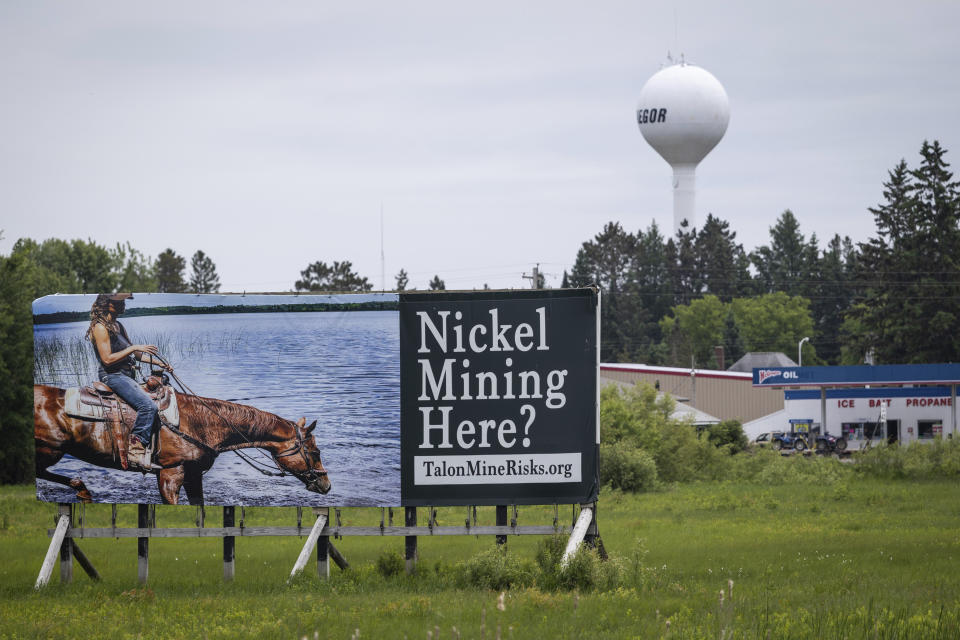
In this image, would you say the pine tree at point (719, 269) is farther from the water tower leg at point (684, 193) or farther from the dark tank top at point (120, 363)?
the dark tank top at point (120, 363)

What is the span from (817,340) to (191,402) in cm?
11852

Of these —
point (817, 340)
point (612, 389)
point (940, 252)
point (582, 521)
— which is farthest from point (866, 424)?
point (817, 340)

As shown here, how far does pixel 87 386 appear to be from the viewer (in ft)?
60.6

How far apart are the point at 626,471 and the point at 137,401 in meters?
21.5

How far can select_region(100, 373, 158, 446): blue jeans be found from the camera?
18.3 meters

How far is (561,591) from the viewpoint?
1602 centimetres

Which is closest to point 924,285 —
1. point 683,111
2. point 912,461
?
point 683,111

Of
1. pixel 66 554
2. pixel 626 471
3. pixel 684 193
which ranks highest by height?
pixel 684 193

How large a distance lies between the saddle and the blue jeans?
0.23 ft

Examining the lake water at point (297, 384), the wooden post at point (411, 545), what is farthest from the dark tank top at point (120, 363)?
the wooden post at point (411, 545)

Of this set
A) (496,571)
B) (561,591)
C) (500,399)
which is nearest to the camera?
(561,591)

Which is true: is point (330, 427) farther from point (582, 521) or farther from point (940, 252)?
point (940, 252)

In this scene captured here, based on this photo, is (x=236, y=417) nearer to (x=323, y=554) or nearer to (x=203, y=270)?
(x=323, y=554)

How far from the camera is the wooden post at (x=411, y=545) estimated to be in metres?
18.2
